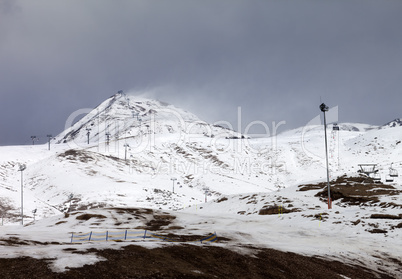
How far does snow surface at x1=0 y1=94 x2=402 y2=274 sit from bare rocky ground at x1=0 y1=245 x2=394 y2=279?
Answer: 41.9 inches

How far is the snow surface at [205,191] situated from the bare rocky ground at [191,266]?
106 centimetres

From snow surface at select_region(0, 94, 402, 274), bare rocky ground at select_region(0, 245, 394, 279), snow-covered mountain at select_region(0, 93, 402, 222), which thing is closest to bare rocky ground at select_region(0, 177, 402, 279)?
bare rocky ground at select_region(0, 245, 394, 279)

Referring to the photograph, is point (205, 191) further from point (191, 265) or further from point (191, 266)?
point (191, 266)

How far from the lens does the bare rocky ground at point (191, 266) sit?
39.3 feet

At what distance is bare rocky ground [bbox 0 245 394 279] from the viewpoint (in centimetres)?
1199

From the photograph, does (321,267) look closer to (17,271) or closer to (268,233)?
(268,233)

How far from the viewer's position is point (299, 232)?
30.4 m

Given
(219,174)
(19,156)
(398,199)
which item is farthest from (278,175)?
(19,156)

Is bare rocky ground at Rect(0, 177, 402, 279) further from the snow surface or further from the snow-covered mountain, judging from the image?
the snow-covered mountain

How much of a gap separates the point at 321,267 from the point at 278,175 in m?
129

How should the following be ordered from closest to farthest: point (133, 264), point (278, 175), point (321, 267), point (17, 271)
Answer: point (17, 271), point (133, 264), point (321, 267), point (278, 175)

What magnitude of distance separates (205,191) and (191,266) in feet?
312

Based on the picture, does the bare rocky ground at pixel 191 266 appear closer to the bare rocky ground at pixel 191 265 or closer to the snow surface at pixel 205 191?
the bare rocky ground at pixel 191 265

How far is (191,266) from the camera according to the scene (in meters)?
14.6
